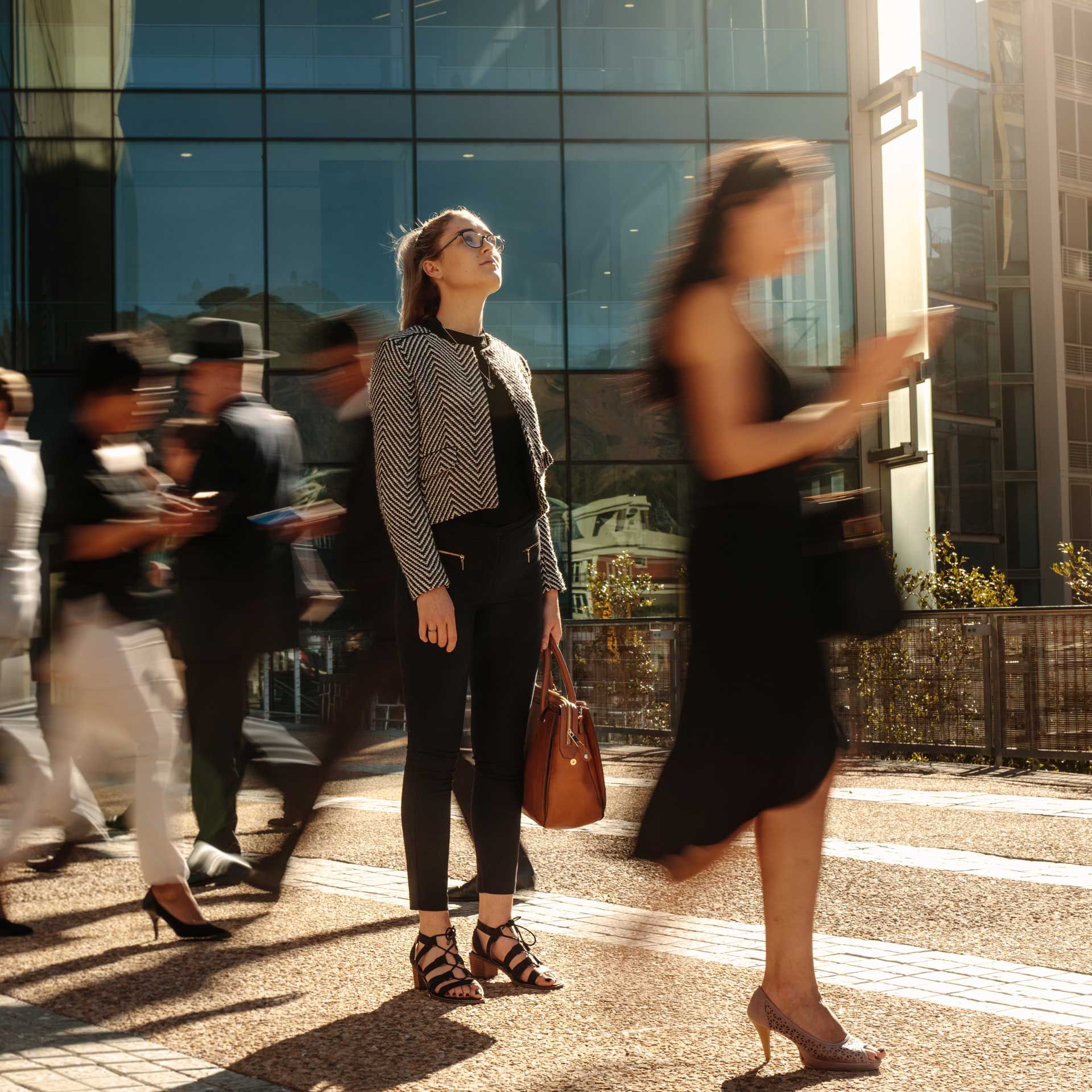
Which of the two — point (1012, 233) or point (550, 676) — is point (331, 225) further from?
point (1012, 233)

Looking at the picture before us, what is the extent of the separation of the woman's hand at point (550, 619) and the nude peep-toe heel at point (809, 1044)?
127cm

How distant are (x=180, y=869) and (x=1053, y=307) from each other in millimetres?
42229

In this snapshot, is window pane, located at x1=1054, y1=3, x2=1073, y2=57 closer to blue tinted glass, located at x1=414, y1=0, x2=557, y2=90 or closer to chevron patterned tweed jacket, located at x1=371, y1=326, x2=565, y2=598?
blue tinted glass, located at x1=414, y1=0, x2=557, y2=90

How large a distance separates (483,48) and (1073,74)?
104ft

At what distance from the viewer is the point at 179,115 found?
19.1 metres

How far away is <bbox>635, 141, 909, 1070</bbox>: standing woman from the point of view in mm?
3033

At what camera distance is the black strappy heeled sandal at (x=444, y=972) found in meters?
3.71

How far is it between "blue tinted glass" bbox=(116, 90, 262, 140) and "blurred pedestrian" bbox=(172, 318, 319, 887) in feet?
48.6

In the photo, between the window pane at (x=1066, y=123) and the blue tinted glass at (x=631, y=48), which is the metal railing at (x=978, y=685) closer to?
the blue tinted glass at (x=631, y=48)

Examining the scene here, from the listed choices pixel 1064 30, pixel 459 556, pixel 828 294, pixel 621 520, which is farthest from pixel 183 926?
pixel 1064 30

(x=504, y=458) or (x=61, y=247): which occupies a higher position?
(x=61, y=247)

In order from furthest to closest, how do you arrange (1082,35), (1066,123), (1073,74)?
(1082,35) < (1073,74) < (1066,123)

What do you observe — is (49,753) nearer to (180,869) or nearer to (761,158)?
(180,869)

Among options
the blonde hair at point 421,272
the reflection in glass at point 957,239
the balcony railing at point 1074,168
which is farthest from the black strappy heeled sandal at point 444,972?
the balcony railing at point 1074,168
